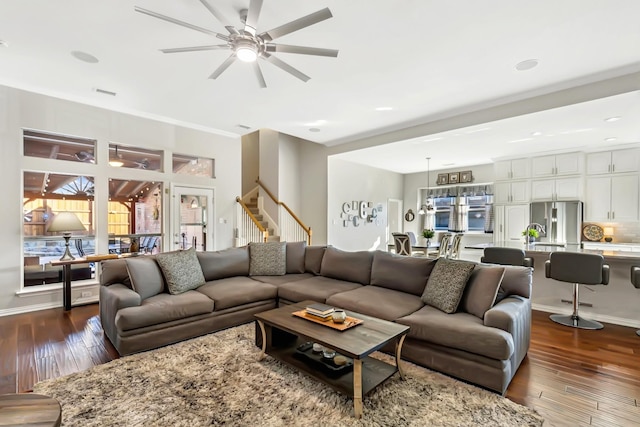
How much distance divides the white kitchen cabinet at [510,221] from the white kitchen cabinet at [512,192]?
0.14 meters

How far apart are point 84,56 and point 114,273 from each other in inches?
96.5

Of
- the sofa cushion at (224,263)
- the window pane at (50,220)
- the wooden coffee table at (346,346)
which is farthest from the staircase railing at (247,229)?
the wooden coffee table at (346,346)

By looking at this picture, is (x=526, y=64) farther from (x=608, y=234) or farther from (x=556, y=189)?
(x=608, y=234)

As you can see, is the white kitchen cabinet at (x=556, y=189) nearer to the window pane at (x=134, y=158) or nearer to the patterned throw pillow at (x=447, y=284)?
the patterned throw pillow at (x=447, y=284)

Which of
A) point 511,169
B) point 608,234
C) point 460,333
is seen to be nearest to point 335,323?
point 460,333

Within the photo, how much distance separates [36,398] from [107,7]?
287 centimetres

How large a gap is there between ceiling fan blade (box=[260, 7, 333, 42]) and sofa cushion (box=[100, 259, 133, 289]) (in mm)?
2953

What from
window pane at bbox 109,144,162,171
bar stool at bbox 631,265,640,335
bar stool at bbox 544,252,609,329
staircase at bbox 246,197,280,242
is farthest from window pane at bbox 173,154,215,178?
bar stool at bbox 631,265,640,335

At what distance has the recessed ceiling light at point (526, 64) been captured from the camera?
328cm

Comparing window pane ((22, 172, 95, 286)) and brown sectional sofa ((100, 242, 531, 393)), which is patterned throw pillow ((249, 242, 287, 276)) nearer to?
brown sectional sofa ((100, 242, 531, 393))

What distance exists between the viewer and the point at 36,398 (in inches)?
57.4

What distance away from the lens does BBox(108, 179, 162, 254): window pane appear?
518cm

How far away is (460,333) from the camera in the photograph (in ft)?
7.81

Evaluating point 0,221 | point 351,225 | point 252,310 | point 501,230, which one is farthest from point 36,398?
point 501,230
